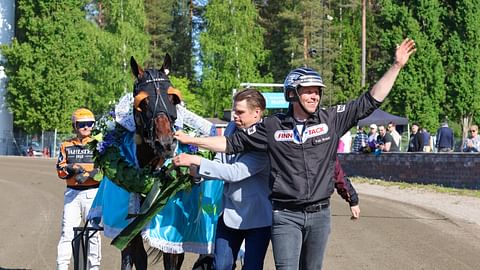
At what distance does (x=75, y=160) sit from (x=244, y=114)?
2.78 meters

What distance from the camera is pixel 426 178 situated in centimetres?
2103

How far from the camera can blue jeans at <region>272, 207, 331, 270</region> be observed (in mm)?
5031

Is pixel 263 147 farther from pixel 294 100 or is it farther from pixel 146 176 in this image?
pixel 146 176

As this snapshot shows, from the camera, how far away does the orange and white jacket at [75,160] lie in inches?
304

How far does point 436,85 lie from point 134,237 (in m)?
42.7

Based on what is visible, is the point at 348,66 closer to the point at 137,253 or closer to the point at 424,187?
the point at 424,187

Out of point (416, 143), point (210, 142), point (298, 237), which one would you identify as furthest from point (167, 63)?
point (416, 143)

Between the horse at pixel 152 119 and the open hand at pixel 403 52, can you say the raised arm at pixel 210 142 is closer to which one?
the horse at pixel 152 119

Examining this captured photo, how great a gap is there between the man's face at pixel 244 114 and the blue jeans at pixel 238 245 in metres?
0.76

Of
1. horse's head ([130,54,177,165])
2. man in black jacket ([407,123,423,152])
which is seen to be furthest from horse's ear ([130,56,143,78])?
man in black jacket ([407,123,423,152])

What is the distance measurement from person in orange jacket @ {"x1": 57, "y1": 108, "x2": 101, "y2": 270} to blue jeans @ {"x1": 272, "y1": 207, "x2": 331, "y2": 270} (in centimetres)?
307

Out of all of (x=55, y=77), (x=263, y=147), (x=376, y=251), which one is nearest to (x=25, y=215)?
(x=376, y=251)

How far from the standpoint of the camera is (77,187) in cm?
775

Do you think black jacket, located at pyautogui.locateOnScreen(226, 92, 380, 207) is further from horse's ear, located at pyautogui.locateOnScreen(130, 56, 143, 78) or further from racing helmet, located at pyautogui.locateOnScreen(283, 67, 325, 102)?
horse's ear, located at pyautogui.locateOnScreen(130, 56, 143, 78)
